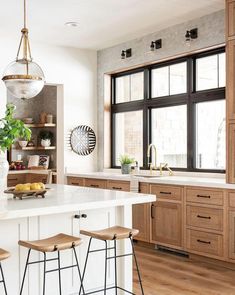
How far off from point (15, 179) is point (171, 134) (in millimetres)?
2725

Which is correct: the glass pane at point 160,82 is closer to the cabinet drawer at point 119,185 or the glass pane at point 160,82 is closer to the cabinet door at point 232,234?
the cabinet drawer at point 119,185

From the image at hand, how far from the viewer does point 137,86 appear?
6.93 metres

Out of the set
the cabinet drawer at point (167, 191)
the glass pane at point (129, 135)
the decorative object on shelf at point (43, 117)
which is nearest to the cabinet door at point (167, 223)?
the cabinet drawer at point (167, 191)

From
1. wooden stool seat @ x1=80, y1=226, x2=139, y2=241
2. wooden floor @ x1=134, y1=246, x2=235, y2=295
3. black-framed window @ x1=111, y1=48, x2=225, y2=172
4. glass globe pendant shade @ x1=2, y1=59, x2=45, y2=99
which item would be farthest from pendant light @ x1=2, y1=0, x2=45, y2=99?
black-framed window @ x1=111, y1=48, x2=225, y2=172

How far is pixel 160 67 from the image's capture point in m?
6.51

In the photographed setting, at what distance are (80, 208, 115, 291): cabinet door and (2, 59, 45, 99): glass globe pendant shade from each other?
1115 millimetres

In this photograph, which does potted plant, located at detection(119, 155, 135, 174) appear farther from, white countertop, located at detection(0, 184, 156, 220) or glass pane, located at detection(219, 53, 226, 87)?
white countertop, located at detection(0, 184, 156, 220)

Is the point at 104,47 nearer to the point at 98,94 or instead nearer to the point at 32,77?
the point at 98,94

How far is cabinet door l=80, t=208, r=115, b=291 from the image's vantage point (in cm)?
366

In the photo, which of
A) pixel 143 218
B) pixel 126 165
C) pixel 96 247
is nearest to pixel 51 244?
pixel 96 247

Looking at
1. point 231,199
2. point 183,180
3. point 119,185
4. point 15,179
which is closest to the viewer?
point 231,199

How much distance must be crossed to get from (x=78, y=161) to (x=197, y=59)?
2.44m

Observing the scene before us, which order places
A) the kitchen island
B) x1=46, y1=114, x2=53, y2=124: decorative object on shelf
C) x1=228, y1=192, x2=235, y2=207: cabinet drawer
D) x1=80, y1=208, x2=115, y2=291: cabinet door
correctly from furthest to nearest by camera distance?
x1=46, y1=114, x2=53, y2=124: decorative object on shelf, x1=228, y1=192, x2=235, y2=207: cabinet drawer, x1=80, y1=208, x2=115, y2=291: cabinet door, the kitchen island

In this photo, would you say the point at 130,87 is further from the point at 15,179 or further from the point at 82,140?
the point at 15,179
